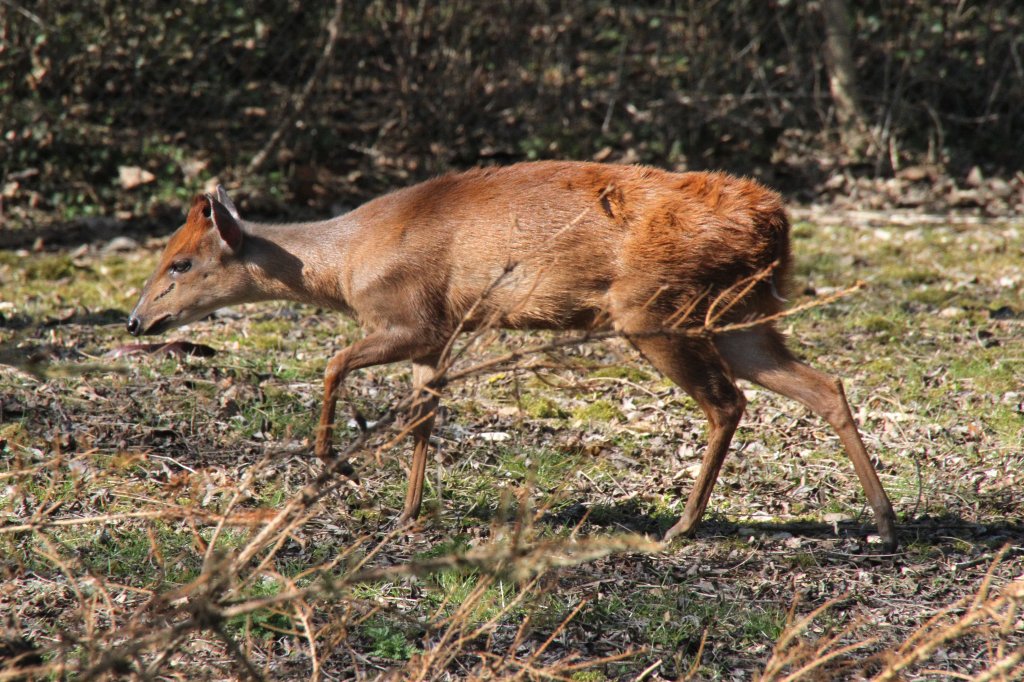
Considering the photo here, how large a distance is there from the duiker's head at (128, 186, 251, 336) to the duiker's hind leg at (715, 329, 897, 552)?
2.16 m

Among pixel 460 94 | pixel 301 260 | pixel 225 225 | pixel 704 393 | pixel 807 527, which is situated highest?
pixel 225 225

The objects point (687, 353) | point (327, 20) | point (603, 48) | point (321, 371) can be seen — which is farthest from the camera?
point (603, 48)

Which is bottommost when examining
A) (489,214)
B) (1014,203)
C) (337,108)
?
(1014,203)

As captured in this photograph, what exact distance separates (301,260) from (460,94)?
15.2 feet

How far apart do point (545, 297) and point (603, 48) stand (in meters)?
5.74

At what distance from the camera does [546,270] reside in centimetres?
422

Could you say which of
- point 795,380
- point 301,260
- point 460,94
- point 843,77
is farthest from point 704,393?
point 843,77

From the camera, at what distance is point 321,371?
6.00m

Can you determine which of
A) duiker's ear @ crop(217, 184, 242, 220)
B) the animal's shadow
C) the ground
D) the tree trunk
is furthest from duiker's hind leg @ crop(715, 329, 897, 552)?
the tree trunk

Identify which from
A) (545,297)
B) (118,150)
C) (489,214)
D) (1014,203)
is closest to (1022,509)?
(545,297)

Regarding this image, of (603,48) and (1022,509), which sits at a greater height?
(603,48)

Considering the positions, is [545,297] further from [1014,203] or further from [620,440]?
[1014,203]

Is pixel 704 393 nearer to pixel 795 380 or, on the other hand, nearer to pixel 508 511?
pixel 795 380

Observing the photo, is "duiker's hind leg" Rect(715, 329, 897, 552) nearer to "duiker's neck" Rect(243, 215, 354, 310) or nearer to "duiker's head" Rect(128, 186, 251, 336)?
"duiker's neck" Rect(243, 215, 354, 310)
